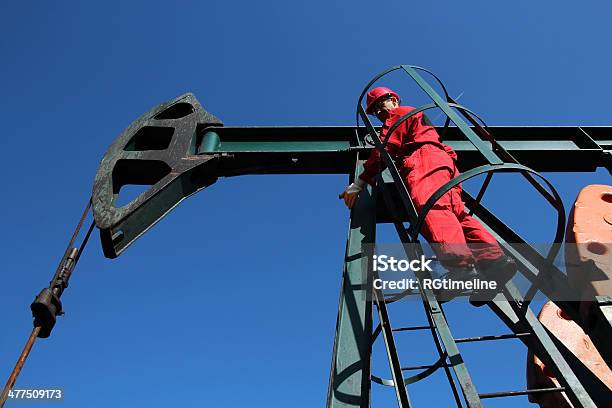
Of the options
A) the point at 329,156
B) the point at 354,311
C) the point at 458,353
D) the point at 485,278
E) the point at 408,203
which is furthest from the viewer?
the point at 329,156

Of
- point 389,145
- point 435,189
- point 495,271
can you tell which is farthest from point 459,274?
point 389,145

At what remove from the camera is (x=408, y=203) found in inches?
103

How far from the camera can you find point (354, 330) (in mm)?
2762

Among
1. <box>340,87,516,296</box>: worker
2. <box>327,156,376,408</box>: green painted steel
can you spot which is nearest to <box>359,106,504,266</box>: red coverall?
<box>340,87,516,296</box>: worker

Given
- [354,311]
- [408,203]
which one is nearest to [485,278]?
[408,203]

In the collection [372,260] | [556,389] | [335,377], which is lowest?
[556,389]

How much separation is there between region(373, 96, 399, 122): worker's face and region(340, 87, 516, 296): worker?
74 mm

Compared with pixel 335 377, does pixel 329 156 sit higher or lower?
higher

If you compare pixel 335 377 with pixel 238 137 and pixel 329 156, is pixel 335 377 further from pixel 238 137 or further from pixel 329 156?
pixel 238 137

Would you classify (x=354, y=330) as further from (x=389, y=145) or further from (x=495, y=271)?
(x=389, y=145)

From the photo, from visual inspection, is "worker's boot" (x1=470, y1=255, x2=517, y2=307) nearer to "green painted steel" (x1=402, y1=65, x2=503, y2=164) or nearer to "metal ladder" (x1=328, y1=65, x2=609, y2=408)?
"metal ladder" (x1=328, y1=65, x2=609, y2=408)

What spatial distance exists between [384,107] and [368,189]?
2.60ft

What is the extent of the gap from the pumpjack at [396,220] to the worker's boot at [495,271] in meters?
0.08

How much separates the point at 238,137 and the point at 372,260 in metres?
1.98
